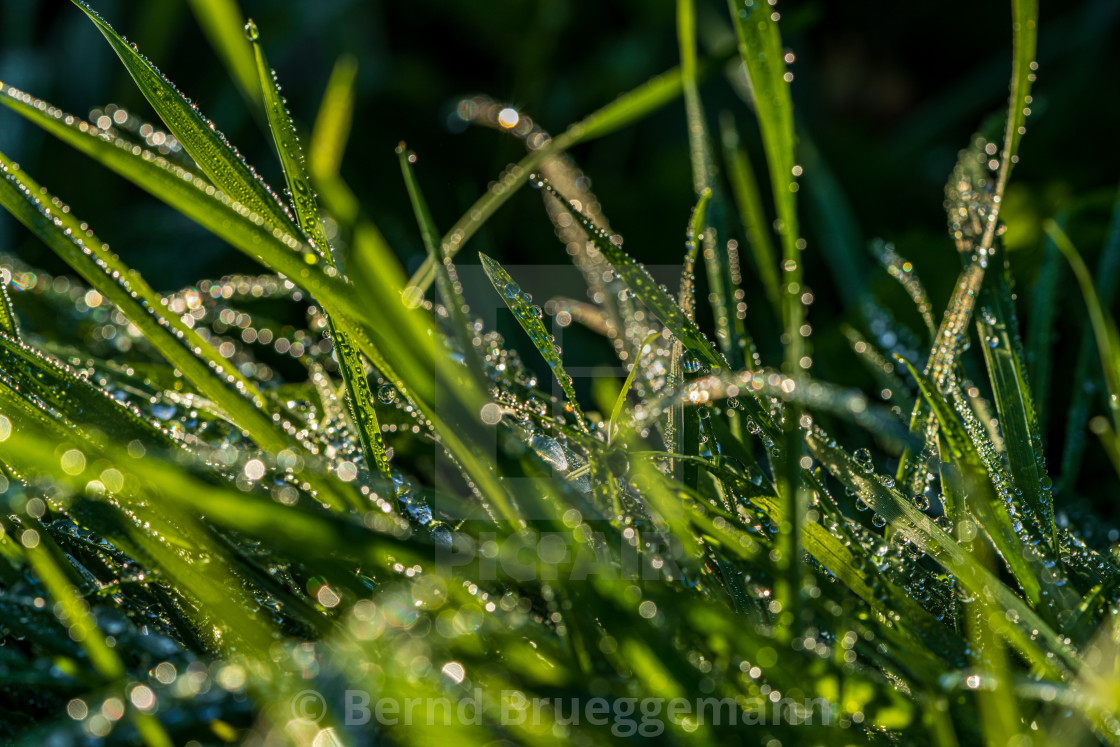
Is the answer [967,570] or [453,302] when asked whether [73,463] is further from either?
[967,570]

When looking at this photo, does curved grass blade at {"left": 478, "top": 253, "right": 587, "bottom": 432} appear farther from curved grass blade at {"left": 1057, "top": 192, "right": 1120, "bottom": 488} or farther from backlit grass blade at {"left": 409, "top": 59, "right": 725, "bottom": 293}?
curved grass blade at {"left": 1057, "top": 192, "right": 1120, "bottom": 488}

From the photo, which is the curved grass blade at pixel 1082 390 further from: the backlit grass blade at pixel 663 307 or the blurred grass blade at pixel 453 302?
the blurred grass blade at pixel 453 302

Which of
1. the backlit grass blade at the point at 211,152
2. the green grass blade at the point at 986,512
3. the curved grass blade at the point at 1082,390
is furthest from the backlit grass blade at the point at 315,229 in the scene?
the curved grass blade at the point at 1082,390

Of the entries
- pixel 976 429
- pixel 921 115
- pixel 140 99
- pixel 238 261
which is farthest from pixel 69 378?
pixel 921 115

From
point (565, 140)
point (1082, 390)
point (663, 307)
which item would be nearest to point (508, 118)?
point (565, 140)

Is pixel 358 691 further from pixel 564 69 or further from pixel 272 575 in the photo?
pixel 564 69
